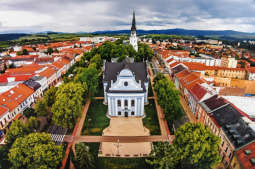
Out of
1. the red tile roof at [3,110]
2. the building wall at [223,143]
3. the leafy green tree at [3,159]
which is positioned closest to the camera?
the leafy green tree at [3,159]

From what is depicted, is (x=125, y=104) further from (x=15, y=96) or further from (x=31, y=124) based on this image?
(x=15, y=96)

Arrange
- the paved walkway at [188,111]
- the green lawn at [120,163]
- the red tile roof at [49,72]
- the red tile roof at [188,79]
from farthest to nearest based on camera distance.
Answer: the red tile roof at [49,72] < the red tile roof at [188,79] < the paved walkway at [188,111] < the green lawn at [120,163]

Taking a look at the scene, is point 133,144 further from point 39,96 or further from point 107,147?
point 39,96

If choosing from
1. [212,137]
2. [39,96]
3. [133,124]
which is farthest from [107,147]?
[39,96]

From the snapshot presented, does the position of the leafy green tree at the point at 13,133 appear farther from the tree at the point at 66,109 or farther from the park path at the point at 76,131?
the park path at the point at 76,131

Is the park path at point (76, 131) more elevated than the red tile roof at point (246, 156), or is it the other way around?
the red tile roof at point (246, 156)

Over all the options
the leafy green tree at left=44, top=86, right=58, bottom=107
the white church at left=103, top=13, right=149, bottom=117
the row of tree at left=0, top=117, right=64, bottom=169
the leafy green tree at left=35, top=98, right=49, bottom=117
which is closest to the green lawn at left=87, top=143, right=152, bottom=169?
the row of tree at left=0, top=117, right=64, bottom=169

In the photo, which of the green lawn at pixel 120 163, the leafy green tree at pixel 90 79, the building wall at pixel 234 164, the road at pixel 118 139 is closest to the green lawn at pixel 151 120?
the road at pixel 118 139
